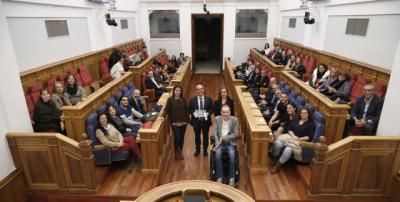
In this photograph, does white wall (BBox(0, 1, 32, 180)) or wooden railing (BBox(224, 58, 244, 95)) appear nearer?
white wall (BBox(0, 1, 32, 180))

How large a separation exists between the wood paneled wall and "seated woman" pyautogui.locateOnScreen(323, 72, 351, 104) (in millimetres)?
4868

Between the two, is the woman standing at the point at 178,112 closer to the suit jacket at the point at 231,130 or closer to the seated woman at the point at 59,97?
the suit jacket at the point at 231,130

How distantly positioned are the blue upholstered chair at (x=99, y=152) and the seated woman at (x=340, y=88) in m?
3.72

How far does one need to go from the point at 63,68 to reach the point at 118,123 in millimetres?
2380

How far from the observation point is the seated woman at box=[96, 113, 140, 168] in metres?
3.60

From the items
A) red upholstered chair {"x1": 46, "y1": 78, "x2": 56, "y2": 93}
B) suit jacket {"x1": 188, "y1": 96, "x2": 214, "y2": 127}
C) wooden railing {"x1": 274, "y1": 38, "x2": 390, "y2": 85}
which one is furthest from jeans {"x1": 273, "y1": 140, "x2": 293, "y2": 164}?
→ red upholstered chair {"x1": 46, "y1": 78, "x2": 56, "y2": 93}

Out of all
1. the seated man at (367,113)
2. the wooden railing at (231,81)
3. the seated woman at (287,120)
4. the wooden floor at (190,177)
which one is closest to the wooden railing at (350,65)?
the seated man at (367,113)

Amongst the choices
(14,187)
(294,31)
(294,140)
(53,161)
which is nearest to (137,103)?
(53,161)

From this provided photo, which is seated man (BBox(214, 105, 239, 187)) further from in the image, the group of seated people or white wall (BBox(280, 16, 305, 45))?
white wall (BBox(280, 16, 305, 45))

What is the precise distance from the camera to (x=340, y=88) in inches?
200

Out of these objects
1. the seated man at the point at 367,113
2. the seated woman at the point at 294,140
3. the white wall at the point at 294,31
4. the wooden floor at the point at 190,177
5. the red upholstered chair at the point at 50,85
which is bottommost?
the wooden floor at the point at 190,177

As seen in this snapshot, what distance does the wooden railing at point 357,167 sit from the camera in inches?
120

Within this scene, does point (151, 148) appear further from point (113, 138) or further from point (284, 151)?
point (284, 151)

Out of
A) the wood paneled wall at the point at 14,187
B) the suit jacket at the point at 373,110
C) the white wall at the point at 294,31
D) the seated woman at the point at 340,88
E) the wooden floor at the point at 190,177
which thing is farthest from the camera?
the white wall at the point at 294,31
